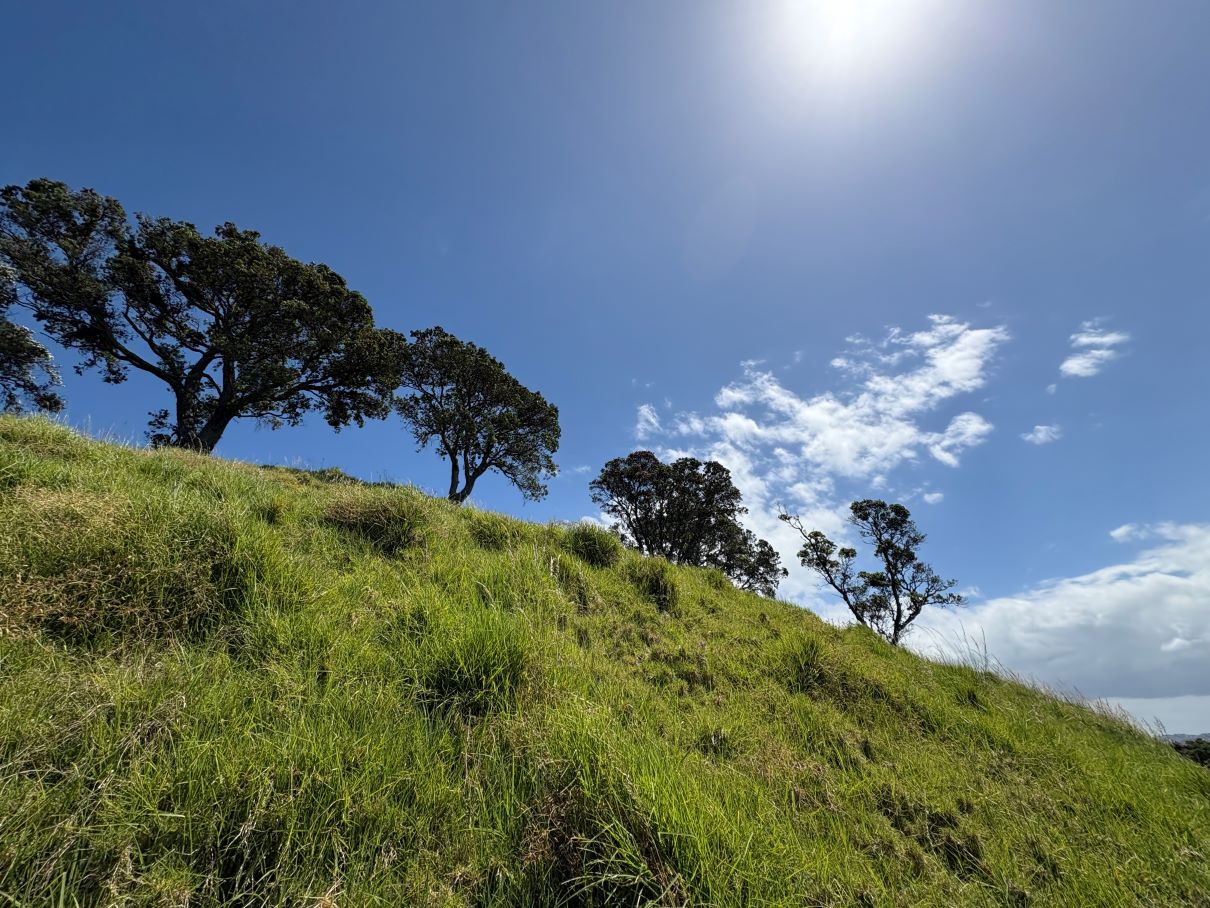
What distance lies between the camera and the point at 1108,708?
296 inches

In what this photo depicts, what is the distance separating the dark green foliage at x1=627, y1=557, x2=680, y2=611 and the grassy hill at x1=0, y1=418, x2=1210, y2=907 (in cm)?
167

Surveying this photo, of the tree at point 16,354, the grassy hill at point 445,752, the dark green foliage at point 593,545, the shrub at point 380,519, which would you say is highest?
the tree at point 16,354

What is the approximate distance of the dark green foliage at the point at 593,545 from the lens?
9258 mm

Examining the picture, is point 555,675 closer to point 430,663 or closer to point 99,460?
point 430,663

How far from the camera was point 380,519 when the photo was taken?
695 cm

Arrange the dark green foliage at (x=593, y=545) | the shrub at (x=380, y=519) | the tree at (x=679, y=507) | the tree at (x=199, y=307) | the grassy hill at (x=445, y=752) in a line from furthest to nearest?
the tree at (x=679, y=507) → the tree at (x=199, y=307) → the dark green foliage at (x=593, y=545) → the shrub at (x=380, y=519) → the grassy hill at (x=445, y=752)

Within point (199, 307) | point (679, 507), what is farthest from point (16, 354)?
point (679, 507)

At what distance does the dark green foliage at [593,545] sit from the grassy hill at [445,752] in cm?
263

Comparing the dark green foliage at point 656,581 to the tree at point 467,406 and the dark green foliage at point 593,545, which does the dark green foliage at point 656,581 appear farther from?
the tree at point 467,406

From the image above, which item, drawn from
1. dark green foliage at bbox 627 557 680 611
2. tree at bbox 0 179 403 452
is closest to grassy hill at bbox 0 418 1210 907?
dark green foliage at bbox 627 557 680 611

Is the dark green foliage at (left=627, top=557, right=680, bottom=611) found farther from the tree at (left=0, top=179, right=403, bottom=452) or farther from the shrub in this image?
the tree at (left=0, top=179, right=403, bottom=452)

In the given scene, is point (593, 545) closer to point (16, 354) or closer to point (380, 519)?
point (380, 519)

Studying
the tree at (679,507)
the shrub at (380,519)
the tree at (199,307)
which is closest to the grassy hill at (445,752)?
the shrub at (380,519)

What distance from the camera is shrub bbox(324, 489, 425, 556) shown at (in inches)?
266
